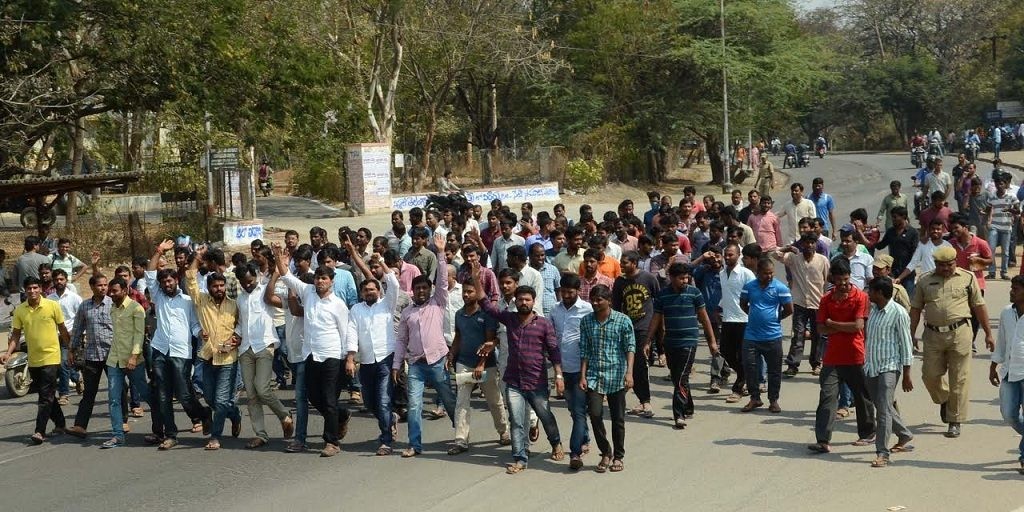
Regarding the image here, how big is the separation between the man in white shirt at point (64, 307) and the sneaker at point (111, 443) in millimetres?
2040

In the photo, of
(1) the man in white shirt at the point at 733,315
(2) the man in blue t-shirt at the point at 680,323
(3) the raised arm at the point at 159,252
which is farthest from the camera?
(3) the raised arm at the point at 159,252

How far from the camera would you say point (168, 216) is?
30.0 meters

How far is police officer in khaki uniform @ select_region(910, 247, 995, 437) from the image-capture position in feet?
31.6

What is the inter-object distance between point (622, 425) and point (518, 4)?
121 ft

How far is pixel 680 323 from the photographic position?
10.5 meters

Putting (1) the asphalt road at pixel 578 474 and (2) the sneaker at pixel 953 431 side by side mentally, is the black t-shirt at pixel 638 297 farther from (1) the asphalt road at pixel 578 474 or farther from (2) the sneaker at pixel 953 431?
(2) the sneaker at pixel 953 431

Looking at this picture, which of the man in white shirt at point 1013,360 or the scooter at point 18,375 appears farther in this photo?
the scooter at point 18,375

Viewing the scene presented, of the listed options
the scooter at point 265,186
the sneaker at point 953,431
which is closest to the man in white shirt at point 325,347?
the sneaker at point 953,431

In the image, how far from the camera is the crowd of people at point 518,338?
359 inches

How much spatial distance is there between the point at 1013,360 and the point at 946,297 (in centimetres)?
117

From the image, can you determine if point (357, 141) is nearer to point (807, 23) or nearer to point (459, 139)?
point (459, 139)

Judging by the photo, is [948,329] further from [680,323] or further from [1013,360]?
[680,323]

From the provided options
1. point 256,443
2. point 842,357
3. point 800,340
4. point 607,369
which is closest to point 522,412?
point 607,369

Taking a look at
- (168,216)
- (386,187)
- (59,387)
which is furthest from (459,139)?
(59,387)
